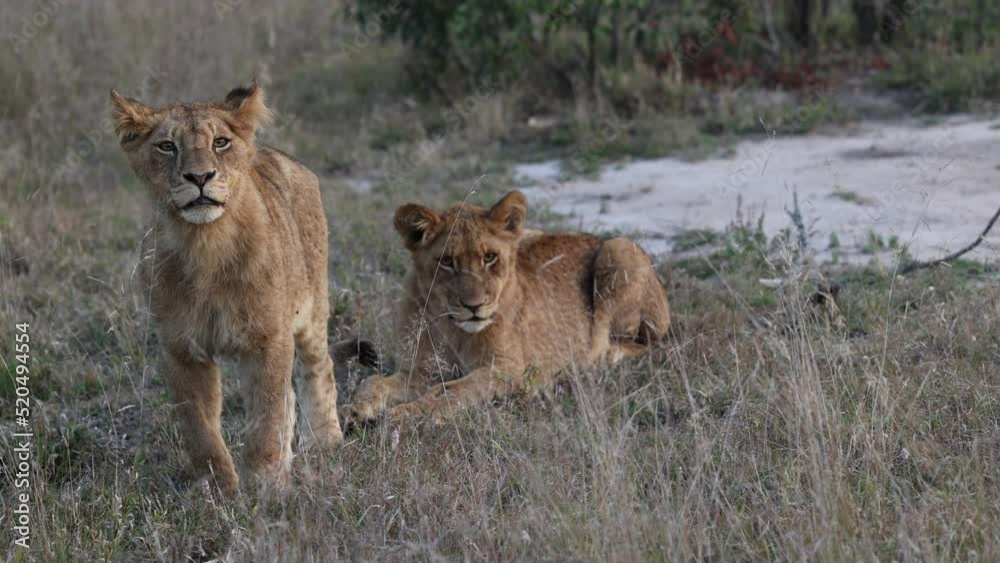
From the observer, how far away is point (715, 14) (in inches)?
475

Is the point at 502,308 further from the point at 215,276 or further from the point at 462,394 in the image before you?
the point at 215,276

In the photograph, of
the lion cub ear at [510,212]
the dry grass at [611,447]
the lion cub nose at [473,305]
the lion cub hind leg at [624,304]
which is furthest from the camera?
the lion cub hind leg at [624,304]

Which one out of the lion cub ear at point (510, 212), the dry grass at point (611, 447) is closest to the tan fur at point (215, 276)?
the dry grass at point (611, 447)

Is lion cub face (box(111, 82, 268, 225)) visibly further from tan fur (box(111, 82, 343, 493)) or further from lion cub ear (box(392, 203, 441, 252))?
lion cub ear (box(392, 203, 441, 252))

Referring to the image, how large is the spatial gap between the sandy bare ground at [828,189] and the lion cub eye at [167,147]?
3.83m

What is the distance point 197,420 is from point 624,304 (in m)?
2.46

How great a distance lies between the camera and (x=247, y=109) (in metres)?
4.70

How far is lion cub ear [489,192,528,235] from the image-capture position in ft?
19.1

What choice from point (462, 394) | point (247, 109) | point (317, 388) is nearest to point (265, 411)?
point (317, 388)

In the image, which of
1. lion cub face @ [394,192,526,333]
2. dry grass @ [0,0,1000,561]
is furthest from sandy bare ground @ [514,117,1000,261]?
lion cub face @ [394,192,526,333]

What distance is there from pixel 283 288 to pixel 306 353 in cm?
66

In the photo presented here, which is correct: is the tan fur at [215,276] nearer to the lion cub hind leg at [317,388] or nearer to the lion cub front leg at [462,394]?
the lion cub hind leg at [317,388]

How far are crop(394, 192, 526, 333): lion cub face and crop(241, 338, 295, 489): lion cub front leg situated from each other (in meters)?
1.09

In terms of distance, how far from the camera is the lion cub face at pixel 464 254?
5699mm
